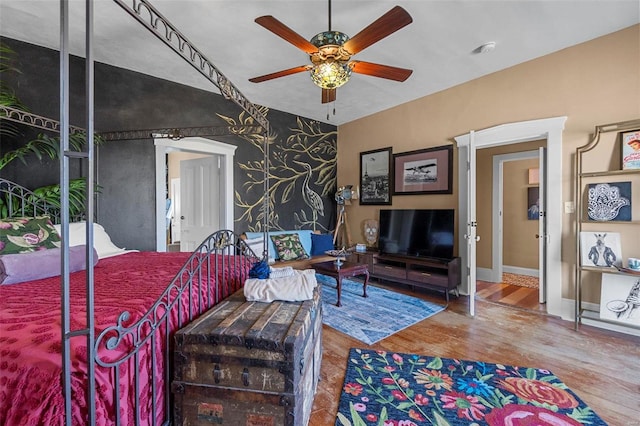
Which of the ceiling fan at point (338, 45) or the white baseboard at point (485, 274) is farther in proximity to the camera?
the white baseboard at point (485, 274)

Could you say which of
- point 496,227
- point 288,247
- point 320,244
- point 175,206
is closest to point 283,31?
point 288,247

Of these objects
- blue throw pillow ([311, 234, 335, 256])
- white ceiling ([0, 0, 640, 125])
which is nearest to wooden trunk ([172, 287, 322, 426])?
white ceiling ([0, 0, 640, 125])

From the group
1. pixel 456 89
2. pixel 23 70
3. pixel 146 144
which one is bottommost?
pixel 146 144

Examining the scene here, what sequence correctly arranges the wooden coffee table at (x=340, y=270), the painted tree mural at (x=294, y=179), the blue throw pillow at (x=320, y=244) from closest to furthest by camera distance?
1. the wooden coffee table at (x=340, y=270)
2. the painted tree mural at (x=294, y=179)
3. the blue throw pillow at (x=320, y=244)

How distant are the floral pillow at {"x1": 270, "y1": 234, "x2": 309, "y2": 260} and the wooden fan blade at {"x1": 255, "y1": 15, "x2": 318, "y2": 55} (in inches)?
116

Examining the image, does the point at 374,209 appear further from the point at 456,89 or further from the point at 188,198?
the point at 188,198

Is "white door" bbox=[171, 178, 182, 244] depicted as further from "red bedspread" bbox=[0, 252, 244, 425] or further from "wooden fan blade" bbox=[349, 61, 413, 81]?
"wooden fan blade" bbox=[349, 61, 413, 81]

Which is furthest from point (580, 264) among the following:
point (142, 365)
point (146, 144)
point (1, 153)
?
point (1, 153)

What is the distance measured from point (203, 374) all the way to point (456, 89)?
4258 mm

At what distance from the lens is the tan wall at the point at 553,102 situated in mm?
2781

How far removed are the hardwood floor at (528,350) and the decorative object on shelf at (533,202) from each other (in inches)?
96.9

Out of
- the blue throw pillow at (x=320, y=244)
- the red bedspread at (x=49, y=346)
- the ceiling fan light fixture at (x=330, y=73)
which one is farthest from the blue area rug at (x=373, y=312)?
the ceiling fan light fixture at (x=330, y=73)

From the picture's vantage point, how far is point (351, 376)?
81.0 inches

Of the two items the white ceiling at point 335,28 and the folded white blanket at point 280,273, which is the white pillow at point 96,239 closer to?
the folded white blanket at point 280,273
